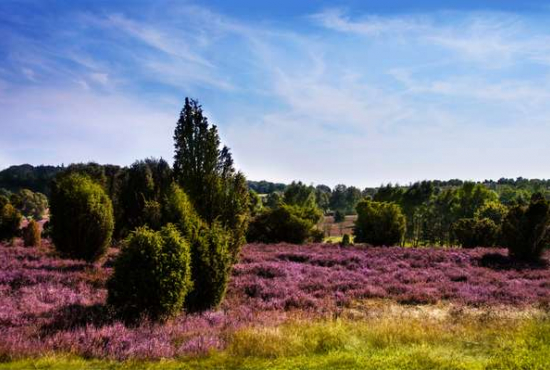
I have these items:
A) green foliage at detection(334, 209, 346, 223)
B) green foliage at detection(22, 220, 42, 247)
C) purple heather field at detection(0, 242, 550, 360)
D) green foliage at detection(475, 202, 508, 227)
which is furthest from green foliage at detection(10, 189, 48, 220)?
green foliage at detection(475, 202, 508, 227)

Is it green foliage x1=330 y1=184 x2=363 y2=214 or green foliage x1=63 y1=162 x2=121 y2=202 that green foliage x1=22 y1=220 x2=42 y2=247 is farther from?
green foliage x1=330 y1=184 x2=363 y2=214

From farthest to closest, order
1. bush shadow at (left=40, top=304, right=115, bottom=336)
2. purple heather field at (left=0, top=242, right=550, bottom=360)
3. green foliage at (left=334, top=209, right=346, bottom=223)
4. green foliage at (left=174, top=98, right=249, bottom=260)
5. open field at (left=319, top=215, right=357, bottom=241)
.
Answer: green foliage at (left=334, top=209, right=346, bottom=223) < open field at (left=319, top=215, right=357, bottom=241) < green foliage at (left=174, top=98, right=249, bottom=260) < bush shadow at (left=40, top=304, right=115, bottom=336) < purple heather field at (left=0, top=242, right=550, bottom=360)

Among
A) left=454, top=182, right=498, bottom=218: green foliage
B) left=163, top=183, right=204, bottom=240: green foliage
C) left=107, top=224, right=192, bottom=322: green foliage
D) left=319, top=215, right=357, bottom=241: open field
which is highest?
left=454, top=182, right=498, bottom=218: green foliage

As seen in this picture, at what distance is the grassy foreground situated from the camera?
7.34 metres

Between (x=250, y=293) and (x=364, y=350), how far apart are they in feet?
31.2

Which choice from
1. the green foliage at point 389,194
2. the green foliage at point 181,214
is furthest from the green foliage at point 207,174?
the green foliage at point 389,194

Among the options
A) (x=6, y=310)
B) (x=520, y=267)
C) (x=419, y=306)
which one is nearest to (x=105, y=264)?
(x=6, y=310)

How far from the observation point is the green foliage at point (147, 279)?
10.8m

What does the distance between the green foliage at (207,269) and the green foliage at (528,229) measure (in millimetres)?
23986

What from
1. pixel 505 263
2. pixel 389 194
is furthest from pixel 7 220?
pixel 389 194

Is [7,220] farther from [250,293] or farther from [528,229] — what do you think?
[528,229]

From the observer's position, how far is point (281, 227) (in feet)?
144

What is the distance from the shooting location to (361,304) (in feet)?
52.9

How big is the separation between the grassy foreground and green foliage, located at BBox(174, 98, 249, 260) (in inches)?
393
